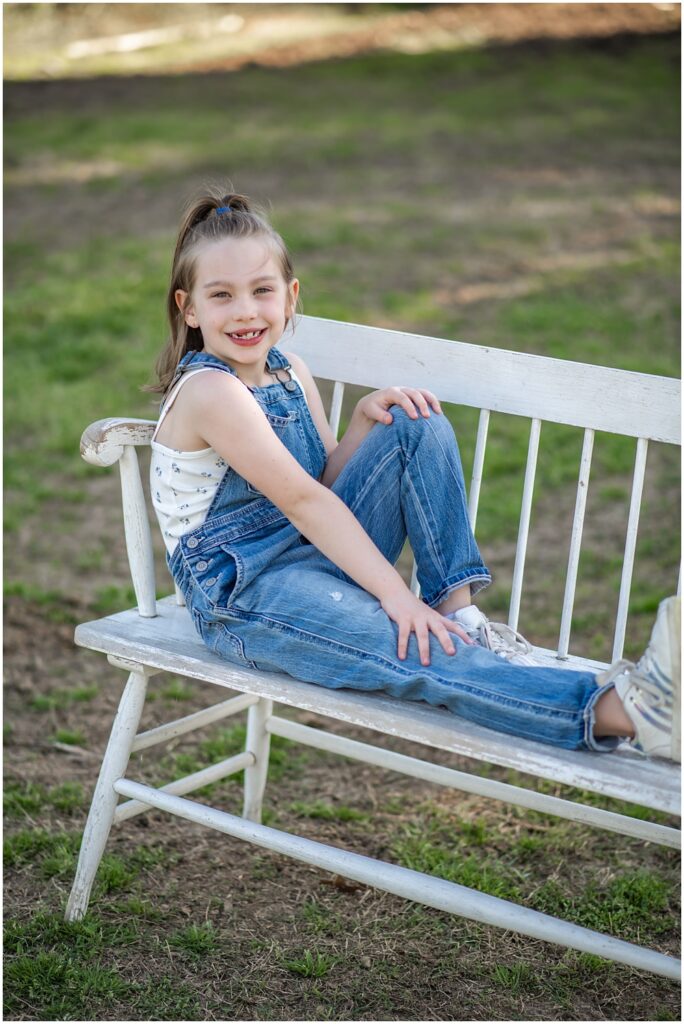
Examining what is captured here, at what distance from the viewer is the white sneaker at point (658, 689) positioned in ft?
6.25

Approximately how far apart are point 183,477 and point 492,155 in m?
7.95

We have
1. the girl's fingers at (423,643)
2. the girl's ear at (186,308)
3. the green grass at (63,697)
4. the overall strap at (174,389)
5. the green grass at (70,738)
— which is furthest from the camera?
the green grass at (63,697)

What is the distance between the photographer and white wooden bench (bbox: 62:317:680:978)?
82.6 inches

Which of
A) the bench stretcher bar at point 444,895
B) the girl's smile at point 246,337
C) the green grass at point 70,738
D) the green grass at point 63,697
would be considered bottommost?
the green grass at point 70,738

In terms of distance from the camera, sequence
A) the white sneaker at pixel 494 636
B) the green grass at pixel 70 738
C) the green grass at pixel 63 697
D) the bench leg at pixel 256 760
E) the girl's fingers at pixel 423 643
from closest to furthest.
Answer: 1. the girl's fingers at pixel 423 643
2. the white sneaker at pixel 494 636
3. the bench leg at pixel 256 760
4. the green grass at pixel 70 738
5. the green grass at pixel 63 697

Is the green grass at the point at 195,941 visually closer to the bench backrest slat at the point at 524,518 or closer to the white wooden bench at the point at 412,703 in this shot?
the white wooden bench at the point at 412,703

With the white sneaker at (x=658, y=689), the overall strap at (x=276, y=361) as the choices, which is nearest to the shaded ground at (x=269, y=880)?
the white sneaker at (x=658, y=689)

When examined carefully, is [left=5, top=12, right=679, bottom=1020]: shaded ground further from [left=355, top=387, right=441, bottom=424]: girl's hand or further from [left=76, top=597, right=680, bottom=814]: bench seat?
[left=355, top=387, right=441, bottom=424]: girl's hand

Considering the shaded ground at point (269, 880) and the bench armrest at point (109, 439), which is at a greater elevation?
the bench armrest at point (109, 439)

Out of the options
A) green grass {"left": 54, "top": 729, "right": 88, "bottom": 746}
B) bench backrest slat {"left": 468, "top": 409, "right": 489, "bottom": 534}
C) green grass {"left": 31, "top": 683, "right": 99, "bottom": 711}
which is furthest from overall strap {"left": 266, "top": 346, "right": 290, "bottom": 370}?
green grass {"left": 31, "top": 683, "right": 99, "bottom": 711}

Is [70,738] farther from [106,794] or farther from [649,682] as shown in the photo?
[649,682]

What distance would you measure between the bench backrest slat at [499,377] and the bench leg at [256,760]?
92 cm

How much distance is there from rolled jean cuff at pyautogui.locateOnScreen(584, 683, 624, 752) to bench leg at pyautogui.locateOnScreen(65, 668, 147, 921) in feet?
3.35

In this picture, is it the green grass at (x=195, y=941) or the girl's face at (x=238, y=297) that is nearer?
the girl's face at (x=238, y=297)
